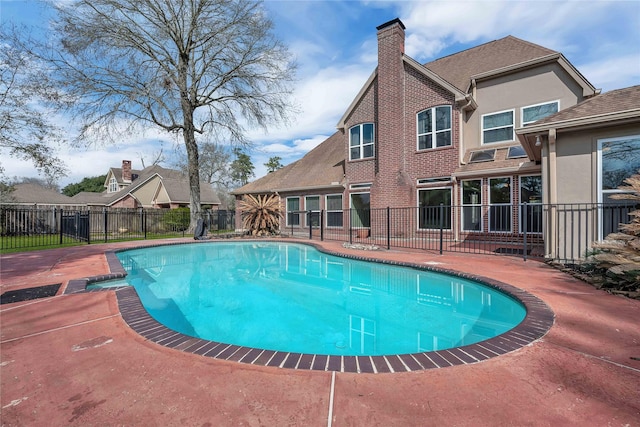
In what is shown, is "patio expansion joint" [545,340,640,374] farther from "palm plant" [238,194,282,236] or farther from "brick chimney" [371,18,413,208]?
"palm plant" [238,194,282,236]

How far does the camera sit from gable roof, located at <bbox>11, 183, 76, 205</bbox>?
A: 29.0 metres

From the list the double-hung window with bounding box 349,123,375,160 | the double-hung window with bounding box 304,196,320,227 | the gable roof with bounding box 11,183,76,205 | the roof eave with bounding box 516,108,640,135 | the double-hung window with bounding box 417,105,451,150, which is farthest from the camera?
the gable roof with bounding box 11,183,76,205

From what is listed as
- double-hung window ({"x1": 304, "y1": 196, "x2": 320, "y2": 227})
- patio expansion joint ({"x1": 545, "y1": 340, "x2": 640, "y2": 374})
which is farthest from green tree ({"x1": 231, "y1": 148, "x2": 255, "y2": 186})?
patio expansion joint ({"x1": 545, "y1": 340, "x2": 640, "y2": 374})

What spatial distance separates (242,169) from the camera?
4391 cm

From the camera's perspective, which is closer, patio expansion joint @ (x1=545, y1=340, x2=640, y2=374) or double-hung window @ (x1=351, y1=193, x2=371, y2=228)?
patio expansion joint @ (x1=545, y1=340, x2=640, y2=374)

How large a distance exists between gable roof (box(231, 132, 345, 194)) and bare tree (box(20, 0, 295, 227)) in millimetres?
3083

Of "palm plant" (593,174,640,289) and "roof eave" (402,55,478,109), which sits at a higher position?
"roof eave" (402,55,478,109)

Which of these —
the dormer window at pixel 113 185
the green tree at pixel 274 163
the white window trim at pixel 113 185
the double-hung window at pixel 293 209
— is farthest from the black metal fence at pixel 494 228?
the dormer window at pixel 113 185

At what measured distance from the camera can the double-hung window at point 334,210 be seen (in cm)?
1510

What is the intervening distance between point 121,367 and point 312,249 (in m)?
9.17

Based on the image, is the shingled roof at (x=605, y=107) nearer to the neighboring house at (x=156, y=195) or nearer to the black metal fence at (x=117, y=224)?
the black metal fence at (x=117, y=224)

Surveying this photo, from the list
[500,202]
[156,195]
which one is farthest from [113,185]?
[500,202]

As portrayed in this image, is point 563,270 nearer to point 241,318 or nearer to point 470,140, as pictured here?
point 241,318

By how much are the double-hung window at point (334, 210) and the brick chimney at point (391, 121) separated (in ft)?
8.45
